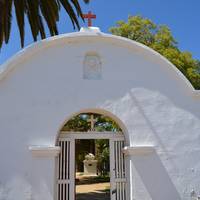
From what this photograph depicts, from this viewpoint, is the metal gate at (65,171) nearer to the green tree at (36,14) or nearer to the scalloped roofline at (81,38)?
the scalloped roofline at (81,38)

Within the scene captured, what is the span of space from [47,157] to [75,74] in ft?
6.78

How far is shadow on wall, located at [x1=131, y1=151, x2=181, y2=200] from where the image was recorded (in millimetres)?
7355

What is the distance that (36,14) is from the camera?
35.0ft

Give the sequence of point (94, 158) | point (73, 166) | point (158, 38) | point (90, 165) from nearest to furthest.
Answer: point (73, 166) → point (158, 38) → point (94, 158) → point (90, 165)

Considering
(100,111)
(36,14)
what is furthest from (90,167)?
(100,111)

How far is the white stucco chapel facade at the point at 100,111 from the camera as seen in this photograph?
7180mm

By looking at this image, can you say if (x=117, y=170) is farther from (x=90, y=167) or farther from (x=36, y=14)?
(x=90, y=167)

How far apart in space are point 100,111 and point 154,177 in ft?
6.55

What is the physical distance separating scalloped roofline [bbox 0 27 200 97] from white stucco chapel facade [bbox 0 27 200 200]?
2 cm

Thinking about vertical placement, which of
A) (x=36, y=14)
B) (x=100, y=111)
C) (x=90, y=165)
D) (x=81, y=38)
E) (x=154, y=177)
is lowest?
(x=90, y=165)

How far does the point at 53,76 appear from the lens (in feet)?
25.1

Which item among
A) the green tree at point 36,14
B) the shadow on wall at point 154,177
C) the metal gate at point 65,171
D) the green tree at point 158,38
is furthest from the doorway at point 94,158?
the shadow on wall at point 154,177

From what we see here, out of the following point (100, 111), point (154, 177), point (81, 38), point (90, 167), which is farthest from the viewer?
point (90, 167)

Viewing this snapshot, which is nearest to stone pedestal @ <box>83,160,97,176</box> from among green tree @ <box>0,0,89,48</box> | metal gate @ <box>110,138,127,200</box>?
green tree @ <box>0,0,89,48</box>
